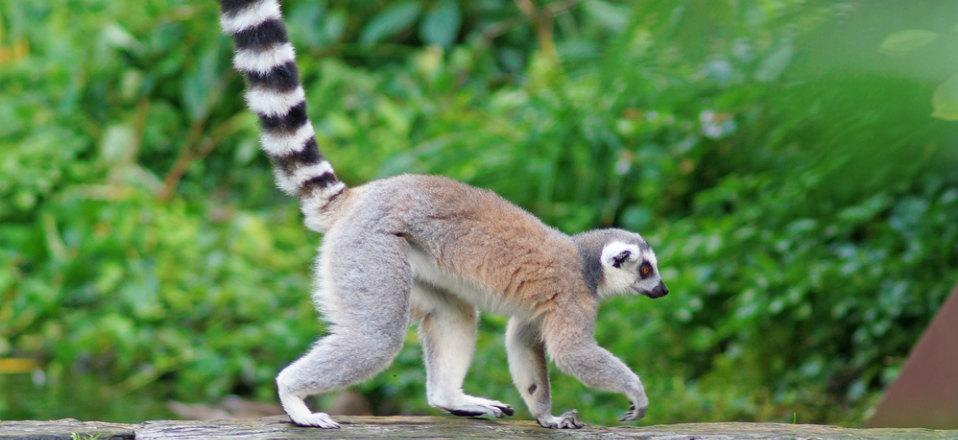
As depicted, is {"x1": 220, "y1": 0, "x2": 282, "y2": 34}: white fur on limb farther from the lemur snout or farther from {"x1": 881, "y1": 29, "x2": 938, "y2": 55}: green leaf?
{"x1": 881, "y1": 29, "x2": 938, "y2": 55}: green leaf

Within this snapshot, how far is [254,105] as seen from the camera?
15.1ft

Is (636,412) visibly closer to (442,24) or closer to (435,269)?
(435,269)

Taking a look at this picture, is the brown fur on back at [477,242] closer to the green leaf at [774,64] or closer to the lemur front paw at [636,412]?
the lemur front paw at [636,412]

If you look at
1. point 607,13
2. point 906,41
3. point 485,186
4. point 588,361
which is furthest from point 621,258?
point 607,13

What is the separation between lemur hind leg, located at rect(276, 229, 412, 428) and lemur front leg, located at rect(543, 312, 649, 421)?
0.58 meters

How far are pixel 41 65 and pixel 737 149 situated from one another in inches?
270

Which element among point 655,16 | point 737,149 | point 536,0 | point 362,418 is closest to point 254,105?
point 362,418

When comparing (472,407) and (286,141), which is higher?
(286,141)

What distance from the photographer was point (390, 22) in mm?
11469

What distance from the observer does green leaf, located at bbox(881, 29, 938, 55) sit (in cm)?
274

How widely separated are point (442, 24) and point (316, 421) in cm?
780

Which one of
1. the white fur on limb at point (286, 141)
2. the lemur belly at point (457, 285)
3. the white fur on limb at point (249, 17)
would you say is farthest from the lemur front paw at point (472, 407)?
the white fur on limb at point (249, 17)

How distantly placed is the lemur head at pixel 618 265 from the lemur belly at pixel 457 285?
0.35 metres

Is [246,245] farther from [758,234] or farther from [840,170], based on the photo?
[840,170]
